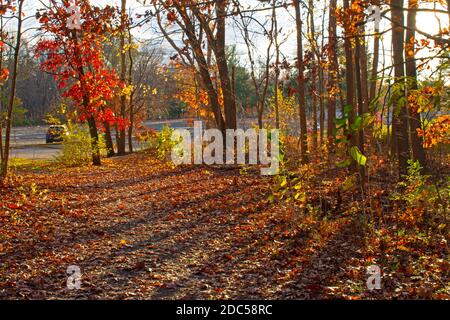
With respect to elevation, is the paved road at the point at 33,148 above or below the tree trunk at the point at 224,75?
below

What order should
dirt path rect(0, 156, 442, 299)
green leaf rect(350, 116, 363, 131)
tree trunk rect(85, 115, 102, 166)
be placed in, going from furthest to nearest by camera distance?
tree trunk rect(85, 115, 102, 166)
dirt path rect(0, 156, 442, 299)
green leaf rect(350, 116, 363, 131)

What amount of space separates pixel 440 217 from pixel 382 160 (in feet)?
22.4

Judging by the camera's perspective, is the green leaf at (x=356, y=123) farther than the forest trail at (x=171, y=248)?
No

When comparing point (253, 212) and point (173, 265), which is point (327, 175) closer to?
point (253, 212)

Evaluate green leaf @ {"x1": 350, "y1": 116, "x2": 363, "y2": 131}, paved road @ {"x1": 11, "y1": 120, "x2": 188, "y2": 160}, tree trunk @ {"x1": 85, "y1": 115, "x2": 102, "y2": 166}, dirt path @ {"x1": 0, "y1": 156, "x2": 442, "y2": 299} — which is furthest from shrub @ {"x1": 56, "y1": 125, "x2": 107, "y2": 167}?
green leaf @ {"x1": 350, "y1": 116, "x2": 363, "y2": 131}

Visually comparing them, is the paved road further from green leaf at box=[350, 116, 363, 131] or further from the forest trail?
green leaf at box=[350, 116, 363, 131]

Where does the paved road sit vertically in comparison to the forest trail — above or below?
above

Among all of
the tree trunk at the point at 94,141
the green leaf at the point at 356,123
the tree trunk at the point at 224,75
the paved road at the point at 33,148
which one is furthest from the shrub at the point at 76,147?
the green leaf at the point at 356,123

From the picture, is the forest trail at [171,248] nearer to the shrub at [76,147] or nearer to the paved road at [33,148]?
the shrub at [76,147]

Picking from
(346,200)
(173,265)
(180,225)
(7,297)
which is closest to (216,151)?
(346,200)

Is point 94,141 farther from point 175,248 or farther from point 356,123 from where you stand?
point 356,123

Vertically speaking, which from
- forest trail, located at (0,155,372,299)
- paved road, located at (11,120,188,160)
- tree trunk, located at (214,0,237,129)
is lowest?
forest trail, located at (0,155,372,299)

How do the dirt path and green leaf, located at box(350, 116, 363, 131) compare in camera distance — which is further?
the dirt path

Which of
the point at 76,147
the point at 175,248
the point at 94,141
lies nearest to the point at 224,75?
the point at 94,141
